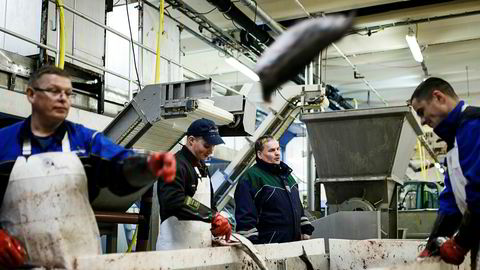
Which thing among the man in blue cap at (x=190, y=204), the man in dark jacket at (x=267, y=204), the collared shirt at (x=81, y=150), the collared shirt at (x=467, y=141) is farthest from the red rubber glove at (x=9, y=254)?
the man in dark jacket at (x=267, y=204)

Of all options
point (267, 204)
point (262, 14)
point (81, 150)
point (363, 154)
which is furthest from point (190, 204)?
point (262, 14)

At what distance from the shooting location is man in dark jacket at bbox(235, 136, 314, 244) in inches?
155

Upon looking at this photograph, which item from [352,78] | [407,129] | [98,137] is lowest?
[98,137]

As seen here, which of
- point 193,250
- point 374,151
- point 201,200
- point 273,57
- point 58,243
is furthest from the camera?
point 374,151

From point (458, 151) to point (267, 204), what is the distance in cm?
183

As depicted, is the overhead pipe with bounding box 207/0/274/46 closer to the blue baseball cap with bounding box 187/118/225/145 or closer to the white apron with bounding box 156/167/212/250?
the blue baseball cap with bounding box 187/118/225/145

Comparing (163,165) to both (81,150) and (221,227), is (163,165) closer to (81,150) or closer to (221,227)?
(81,150)

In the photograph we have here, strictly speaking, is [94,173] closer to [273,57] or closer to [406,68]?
[273,57]

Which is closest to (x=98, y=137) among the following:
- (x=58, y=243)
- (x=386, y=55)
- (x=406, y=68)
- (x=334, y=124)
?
(x=58, y=243)

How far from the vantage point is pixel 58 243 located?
6.77 ft

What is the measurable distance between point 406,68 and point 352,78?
120cm

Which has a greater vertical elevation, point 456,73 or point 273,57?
point 456,73

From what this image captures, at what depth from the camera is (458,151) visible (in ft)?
8.06

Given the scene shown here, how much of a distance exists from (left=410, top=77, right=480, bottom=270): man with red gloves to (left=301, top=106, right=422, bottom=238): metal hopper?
260cm
